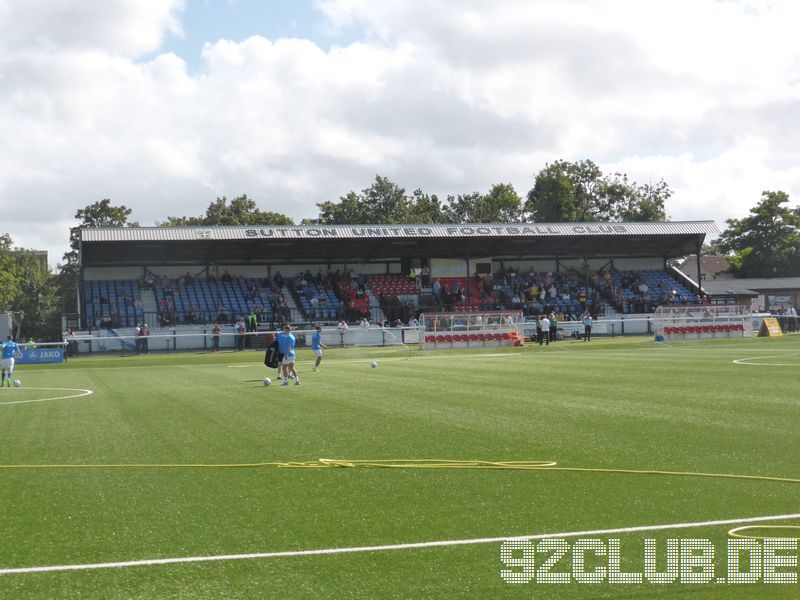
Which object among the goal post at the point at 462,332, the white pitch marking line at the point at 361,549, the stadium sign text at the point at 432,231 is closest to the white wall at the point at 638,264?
the stadium sign text at the point at 432,231

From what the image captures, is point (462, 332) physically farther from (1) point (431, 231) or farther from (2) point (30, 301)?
(2) point (30, 301)

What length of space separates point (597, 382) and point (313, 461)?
11.7m

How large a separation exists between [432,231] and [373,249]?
17.5 feet

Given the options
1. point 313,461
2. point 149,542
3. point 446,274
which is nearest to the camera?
point 149,542

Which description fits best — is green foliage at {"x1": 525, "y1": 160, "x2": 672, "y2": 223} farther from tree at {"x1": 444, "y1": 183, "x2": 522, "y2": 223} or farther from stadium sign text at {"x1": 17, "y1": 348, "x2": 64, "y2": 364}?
stadium sign text at {"x1": 17, "y1": 348, "x2": 64, "y2": 364}

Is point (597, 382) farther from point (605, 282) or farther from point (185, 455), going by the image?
point (605, 282)

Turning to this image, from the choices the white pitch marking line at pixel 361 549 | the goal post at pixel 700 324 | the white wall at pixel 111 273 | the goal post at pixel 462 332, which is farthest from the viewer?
the white wall at pixel 111 273

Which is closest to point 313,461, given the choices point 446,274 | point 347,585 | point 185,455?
point 185,455

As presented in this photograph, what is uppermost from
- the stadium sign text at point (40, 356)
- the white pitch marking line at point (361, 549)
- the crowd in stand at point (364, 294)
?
the crowd in stand at point (364, 294)

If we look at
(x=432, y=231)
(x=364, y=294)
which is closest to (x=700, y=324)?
(x=432, y=231)

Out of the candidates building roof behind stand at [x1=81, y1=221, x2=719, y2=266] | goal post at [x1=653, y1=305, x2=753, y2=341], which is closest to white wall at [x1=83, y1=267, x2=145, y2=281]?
building roof behind stand at [x1=81, y1=221, x2=719, y2=266]

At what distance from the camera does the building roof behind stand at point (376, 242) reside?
191 ft

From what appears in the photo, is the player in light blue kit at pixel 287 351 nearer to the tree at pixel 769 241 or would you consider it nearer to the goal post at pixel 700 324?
the goal post at pixel 700 324

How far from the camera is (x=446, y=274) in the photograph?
219 feet
